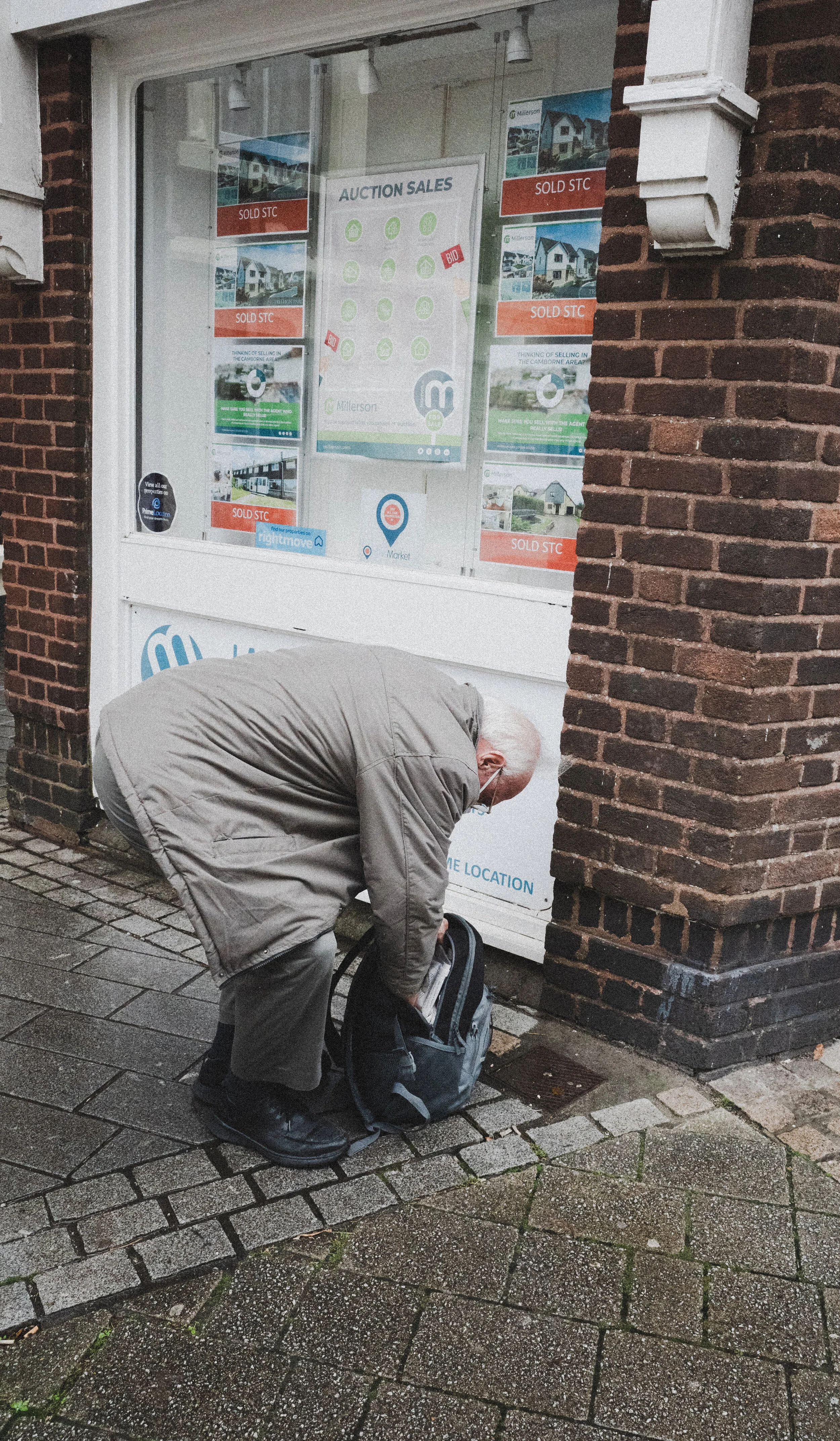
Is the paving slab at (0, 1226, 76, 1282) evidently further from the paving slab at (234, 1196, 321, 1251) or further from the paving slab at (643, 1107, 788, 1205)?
the paving slab at (643, 1107, 788, 1205)

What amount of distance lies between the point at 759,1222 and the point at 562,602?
1.89 meters

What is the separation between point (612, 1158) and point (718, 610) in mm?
1469

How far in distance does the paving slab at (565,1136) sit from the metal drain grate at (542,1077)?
9 centimetres

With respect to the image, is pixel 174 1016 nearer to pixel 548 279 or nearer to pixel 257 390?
pixel 257 390

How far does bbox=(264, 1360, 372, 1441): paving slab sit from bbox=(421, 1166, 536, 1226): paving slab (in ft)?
1.92

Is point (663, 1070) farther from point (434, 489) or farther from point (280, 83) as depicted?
point (280, 83)

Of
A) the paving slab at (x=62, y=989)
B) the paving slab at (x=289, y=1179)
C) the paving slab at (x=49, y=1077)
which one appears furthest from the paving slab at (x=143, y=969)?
the paving slab at (x=289, y=1179)

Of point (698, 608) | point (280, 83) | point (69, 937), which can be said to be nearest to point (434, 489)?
point (698, 608)

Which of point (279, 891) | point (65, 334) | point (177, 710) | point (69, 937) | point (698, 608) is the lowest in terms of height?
point (69, 937)

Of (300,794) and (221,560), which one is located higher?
(221,560)

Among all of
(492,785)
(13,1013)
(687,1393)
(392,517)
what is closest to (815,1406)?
(687,1393)

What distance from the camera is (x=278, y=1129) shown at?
3072 millimetres

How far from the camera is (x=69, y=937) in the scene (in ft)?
14.3

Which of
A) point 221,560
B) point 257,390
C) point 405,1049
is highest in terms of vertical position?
point 257,390
